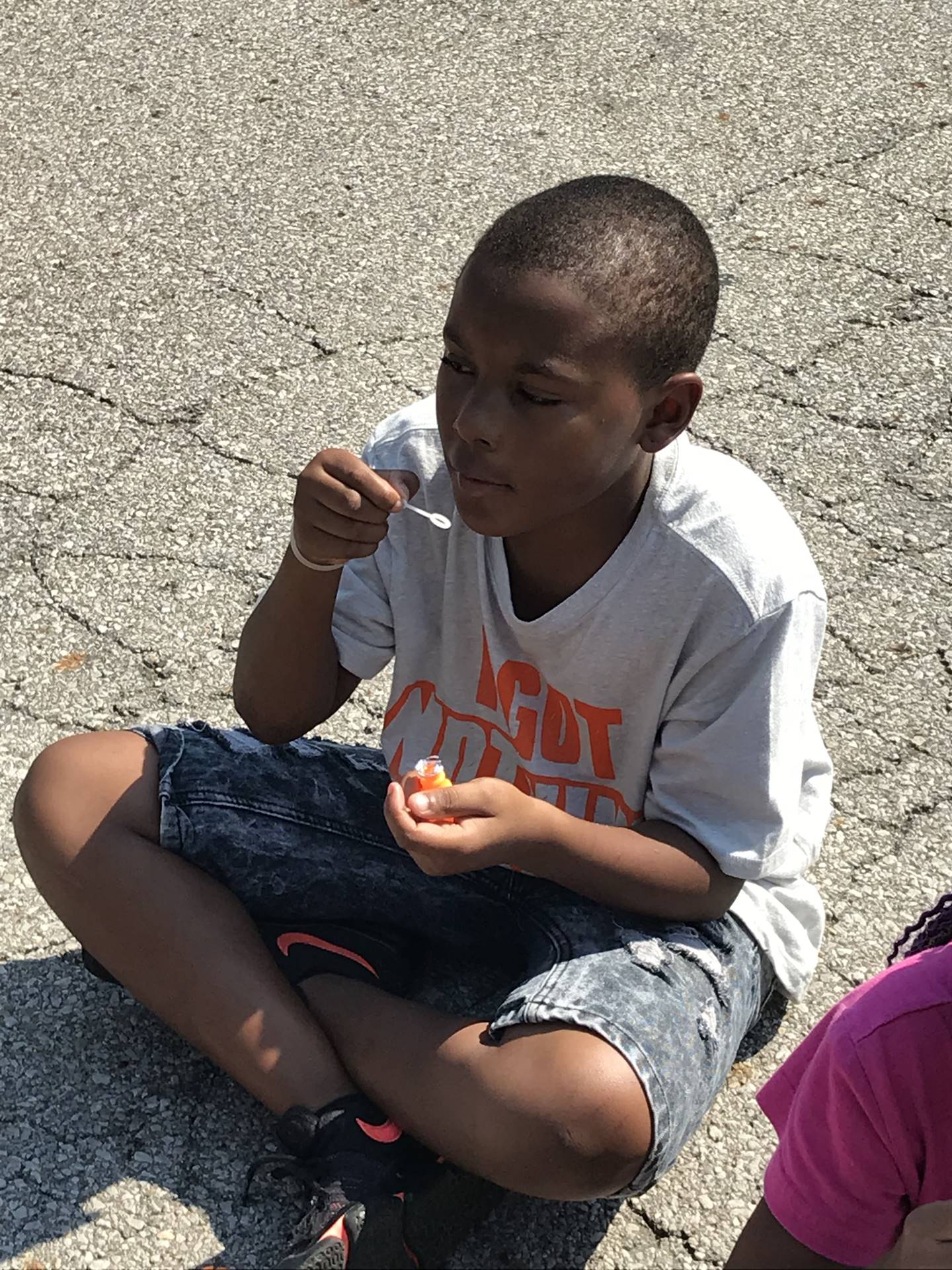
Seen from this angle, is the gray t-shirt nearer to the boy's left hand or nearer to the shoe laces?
the boy's left hand

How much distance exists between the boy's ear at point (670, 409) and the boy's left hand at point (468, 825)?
0.42 metres

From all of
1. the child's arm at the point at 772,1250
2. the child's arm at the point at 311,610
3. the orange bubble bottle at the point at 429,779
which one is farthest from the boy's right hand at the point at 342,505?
the child's arm at the point at 772,1250

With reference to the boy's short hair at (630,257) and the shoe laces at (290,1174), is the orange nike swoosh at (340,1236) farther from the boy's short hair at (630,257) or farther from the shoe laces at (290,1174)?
the boy's short hair at (630,257)

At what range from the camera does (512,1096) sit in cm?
172

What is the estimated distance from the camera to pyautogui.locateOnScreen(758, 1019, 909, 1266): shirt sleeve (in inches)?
56.5

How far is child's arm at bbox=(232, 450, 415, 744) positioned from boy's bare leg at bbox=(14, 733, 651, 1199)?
0.19 m

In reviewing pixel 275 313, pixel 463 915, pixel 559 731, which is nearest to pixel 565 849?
pixel 559 731

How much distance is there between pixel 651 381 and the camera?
172 centimetres

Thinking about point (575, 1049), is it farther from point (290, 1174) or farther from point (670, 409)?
point (670, 409)

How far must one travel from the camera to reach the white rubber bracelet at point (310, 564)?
1.85m

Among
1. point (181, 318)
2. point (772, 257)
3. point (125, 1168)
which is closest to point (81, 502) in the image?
point (181, 318)

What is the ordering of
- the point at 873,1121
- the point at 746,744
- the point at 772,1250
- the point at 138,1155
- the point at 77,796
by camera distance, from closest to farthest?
the point at 873,1121, the point at 772,1250, the point at 746,744, the point at 138,1155, the point at 77,796

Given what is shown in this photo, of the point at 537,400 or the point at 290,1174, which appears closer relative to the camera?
the point at 537,400

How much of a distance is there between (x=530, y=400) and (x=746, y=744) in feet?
1.51
